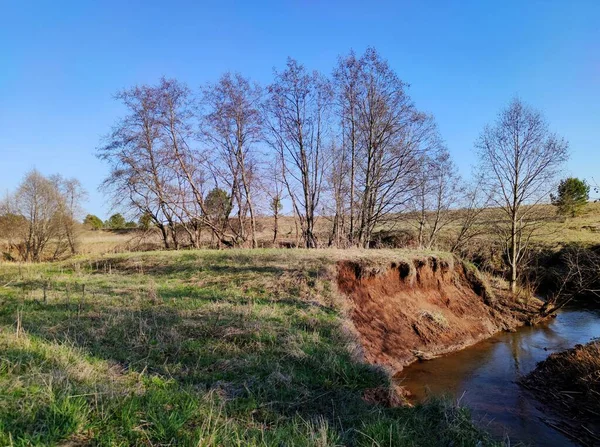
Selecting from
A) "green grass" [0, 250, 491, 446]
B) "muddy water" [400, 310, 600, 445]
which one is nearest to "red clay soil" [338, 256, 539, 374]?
"muddy water" [400, 310, 600, 445]

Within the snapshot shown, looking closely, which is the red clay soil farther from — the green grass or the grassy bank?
the grassy bank

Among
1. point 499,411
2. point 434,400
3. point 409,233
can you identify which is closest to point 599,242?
point 409,233

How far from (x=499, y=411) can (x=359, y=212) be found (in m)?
14.8

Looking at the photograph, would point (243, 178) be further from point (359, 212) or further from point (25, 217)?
point (25, 217)

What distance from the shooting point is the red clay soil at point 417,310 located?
10.1 m

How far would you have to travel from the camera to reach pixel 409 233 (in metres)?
30.1

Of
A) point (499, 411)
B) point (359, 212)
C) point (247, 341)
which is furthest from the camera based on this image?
point (359, 212)

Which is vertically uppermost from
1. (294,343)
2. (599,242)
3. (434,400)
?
(599,242)

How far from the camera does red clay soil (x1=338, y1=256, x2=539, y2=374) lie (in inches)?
399

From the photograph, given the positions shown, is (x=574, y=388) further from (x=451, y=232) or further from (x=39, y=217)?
(x=39, y=217)

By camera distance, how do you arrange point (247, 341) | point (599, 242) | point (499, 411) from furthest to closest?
point (599, 242) < point (499, 411) < point (247, 341)

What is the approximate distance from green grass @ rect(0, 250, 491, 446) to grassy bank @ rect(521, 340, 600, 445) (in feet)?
12.9

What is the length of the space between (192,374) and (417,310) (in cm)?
910

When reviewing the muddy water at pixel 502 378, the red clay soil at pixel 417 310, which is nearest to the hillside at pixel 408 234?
the red clay soil at pixel 417 310
